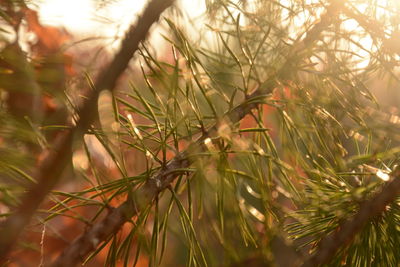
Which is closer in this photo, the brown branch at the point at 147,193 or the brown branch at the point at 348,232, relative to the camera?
the brown branch at the point at 348,232

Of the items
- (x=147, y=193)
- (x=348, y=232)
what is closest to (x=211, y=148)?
(x=147, y=193)

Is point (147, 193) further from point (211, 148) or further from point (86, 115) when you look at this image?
point (86, 115)

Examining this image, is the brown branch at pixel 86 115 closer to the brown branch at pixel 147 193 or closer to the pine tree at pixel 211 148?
the pine tree at pixel 211 148

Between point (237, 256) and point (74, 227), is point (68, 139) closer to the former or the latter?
point (237, 256)

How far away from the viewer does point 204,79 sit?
0.73m

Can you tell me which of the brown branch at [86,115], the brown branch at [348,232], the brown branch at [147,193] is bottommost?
the brown branch at [348,232]

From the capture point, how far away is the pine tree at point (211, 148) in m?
0.43

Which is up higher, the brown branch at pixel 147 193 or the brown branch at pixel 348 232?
the brown branch at pixel 147 193

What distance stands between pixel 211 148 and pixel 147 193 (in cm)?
9

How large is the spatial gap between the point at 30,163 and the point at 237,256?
0.24 m

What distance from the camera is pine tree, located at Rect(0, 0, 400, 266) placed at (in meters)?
0.43

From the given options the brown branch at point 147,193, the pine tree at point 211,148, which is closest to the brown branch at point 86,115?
the pine tree at point 211,148

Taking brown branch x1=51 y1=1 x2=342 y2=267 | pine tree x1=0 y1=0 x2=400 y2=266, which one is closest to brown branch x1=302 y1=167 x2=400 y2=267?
pine tree x1=0 y1=0 x2=400 y2=266

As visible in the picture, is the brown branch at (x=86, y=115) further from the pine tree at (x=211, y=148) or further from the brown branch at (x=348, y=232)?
the brown branch at (x=348, y=232)
